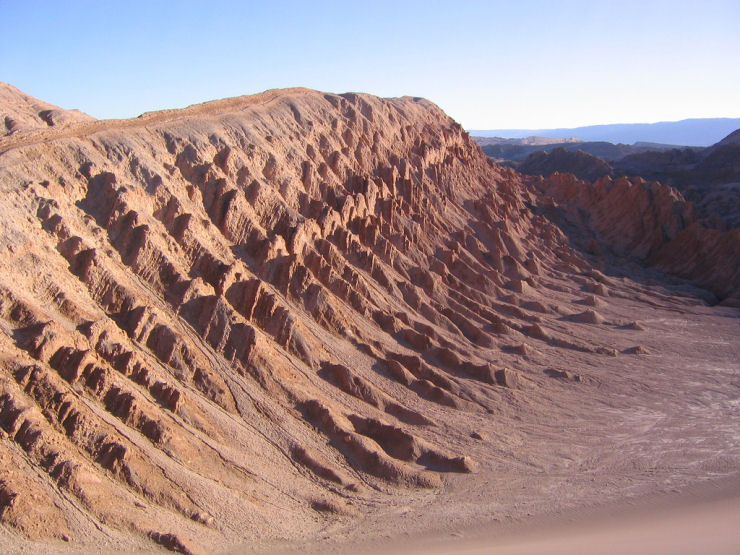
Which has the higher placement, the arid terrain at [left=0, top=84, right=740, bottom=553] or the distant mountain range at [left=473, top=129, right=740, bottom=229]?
the distant mountain range at [left=473, top=129, right=740, bottom=229]

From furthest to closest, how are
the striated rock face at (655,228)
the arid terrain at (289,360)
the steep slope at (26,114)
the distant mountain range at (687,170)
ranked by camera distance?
the distant mountain range at (687,170) → the striated rock face at (655,228) → the steep slope at (26,114) → the arid terrain at (289,360)

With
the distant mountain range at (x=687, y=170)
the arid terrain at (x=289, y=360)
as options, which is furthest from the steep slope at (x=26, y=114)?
the distant mountain range at (x=687, y=170)

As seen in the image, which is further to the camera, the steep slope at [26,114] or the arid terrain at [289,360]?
the steep slope at [26,114]

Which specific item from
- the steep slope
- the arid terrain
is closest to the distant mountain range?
the arid terrain

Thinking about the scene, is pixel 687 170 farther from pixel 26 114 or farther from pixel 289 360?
pixel 26 114

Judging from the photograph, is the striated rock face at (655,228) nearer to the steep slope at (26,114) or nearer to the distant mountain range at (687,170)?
the distant mountain range at (687,170)

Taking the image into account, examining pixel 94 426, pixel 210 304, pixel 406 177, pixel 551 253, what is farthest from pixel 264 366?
pixel 551 253

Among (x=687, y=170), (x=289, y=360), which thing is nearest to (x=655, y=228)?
(x=687, y=170)

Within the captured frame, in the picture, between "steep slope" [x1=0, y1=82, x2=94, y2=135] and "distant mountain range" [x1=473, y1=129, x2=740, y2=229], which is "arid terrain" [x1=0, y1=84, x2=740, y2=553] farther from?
"distant mountain range" [x1=473, y1=129, x2=740, y2=229]
